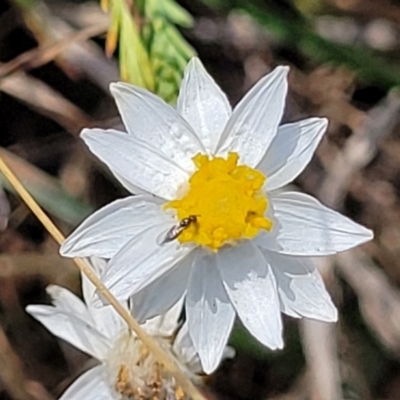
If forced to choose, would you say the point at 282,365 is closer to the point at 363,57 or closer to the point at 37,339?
the point at 37,339

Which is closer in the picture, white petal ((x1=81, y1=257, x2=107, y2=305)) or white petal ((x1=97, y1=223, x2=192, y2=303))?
white petal ((x1=97, y1=223, x2=192, y2=303))

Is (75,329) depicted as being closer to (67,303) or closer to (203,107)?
(67,303)

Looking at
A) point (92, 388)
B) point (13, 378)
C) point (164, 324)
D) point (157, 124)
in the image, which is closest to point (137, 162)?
point (157, 124)

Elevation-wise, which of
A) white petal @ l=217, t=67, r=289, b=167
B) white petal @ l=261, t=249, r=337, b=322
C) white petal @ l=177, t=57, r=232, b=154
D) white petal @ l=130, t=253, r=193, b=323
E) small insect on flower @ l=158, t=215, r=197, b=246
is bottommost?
white petal @ l=261, t=249, r=337, b=322

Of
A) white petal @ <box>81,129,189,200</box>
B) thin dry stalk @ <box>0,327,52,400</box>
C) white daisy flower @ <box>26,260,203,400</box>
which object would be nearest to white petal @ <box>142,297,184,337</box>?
white daisy flower @ <box>26,260,203,400</box>

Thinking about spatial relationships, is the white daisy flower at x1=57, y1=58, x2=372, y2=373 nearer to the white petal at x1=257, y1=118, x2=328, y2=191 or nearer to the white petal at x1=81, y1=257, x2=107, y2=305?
the white petal at x1=257, y1=118, x2=328, y2=191
